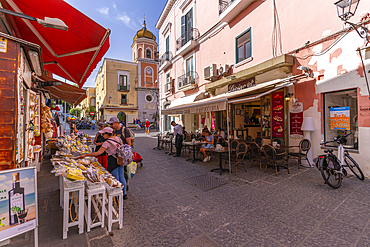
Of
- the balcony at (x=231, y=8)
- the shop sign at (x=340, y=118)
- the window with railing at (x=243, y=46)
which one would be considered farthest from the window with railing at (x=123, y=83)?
the shop sign at (x=340, y=118)

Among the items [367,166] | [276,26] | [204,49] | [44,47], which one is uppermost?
[204,49]

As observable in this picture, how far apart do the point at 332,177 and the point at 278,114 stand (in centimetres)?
335

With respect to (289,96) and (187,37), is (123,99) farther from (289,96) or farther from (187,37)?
(289,96)

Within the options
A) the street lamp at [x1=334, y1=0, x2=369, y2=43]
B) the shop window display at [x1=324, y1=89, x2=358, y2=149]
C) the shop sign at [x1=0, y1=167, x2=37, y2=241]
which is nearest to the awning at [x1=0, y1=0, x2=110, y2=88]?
the shop sign at [x1=0, y1=167, x2=37, y2=241]

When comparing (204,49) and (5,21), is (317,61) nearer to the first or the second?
(204,49)

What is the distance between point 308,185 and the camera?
4.46 meters

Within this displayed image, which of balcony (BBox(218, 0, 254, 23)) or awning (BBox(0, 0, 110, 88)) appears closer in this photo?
awning (BBox(0, 0, 110, 88))

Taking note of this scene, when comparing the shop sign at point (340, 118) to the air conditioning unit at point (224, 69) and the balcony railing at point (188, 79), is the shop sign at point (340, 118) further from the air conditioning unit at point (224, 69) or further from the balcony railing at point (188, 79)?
the balcony railing at point (188, 79)

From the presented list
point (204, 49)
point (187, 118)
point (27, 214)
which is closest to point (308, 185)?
point (27, 214)

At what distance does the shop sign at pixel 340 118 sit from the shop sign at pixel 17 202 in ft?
25.4

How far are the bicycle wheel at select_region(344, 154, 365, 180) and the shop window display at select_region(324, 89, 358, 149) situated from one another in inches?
23.0

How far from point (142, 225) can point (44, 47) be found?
4.28m

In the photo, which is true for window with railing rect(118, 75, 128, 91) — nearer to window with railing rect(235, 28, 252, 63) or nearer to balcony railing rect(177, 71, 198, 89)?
balcony railing rect(177, 71, 198, 89)

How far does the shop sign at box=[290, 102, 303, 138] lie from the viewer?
21.6 ft
